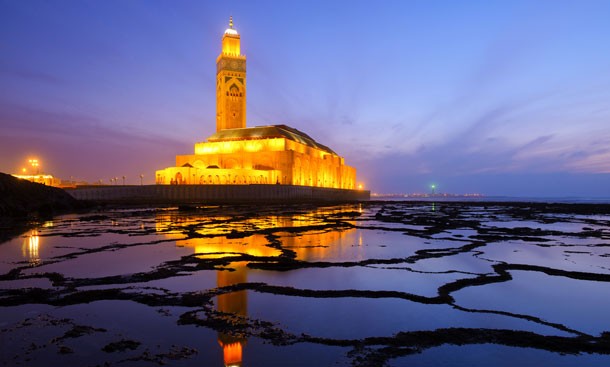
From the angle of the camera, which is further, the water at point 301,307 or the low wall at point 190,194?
the low wall at point 190,194

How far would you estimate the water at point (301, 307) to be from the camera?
9.57 ft

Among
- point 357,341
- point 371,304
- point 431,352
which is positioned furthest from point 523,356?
point 371,304

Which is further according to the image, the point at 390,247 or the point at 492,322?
the point at 390,247

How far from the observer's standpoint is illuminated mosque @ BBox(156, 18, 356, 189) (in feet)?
197

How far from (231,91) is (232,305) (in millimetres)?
84067

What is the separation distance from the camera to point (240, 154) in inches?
2712

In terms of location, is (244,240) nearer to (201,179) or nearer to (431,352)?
(431,352)

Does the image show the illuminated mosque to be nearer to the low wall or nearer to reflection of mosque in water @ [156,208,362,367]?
the low wall

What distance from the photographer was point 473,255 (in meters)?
7.80

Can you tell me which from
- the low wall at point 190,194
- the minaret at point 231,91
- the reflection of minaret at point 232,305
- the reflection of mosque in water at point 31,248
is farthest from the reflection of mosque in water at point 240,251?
the minaret at point 231,91

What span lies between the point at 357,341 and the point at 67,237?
1026 cm

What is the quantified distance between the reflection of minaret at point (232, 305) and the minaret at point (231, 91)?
8032 centimetres

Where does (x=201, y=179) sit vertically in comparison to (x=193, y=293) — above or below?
above

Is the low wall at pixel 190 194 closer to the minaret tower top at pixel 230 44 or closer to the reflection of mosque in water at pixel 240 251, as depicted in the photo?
the reflection of mosque in water at pixel 240 251
